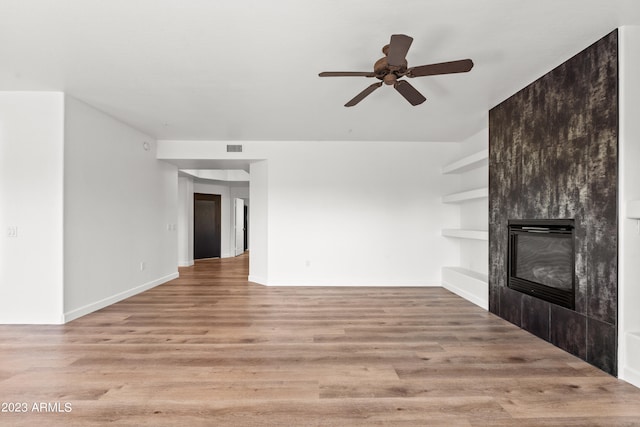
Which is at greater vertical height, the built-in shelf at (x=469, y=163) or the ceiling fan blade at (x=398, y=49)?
the ceiling fan blade at (x=398, y=49)

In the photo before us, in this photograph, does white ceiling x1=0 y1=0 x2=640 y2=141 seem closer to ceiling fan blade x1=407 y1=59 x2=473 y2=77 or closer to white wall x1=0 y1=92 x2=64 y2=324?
ceiling fan blade x1=407 y1=59 x2=473 y2=77

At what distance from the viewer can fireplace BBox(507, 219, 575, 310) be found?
9.37 feet

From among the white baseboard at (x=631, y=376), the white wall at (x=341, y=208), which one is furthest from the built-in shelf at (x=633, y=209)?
the white wall at (x=341, y=208)

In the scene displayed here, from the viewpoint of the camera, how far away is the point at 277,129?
16.7 ft

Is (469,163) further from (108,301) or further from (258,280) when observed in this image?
(108,301)

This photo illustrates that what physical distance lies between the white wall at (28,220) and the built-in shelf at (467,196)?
16.6 feet

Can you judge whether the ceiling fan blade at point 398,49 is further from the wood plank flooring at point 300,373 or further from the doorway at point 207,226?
the doorway at point 207,226

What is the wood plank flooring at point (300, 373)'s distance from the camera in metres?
1.95

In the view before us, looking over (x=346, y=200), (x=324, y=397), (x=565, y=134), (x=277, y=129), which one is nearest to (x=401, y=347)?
(x=324, y=397)

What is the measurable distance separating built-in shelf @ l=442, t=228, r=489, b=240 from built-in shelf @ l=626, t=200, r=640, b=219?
6.48 feet

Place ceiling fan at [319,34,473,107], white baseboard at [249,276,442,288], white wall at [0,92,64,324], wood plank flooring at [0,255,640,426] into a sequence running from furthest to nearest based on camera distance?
white baseboard at [249,276,442,288], white wall at [0,92,64,324], ceiling fan at [319,34,473,107], wood plank flooring at [0,255,640,426]

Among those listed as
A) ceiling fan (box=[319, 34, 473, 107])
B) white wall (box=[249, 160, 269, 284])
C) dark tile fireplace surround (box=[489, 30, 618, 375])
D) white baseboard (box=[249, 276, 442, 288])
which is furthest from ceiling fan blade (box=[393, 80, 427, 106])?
white baseboard (box=[249, 276, 442, 288])

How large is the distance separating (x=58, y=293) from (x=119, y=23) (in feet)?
9.57

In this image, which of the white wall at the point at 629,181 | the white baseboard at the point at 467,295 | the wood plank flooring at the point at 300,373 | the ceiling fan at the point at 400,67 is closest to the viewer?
the wood plank flooring at the point at 300,373
